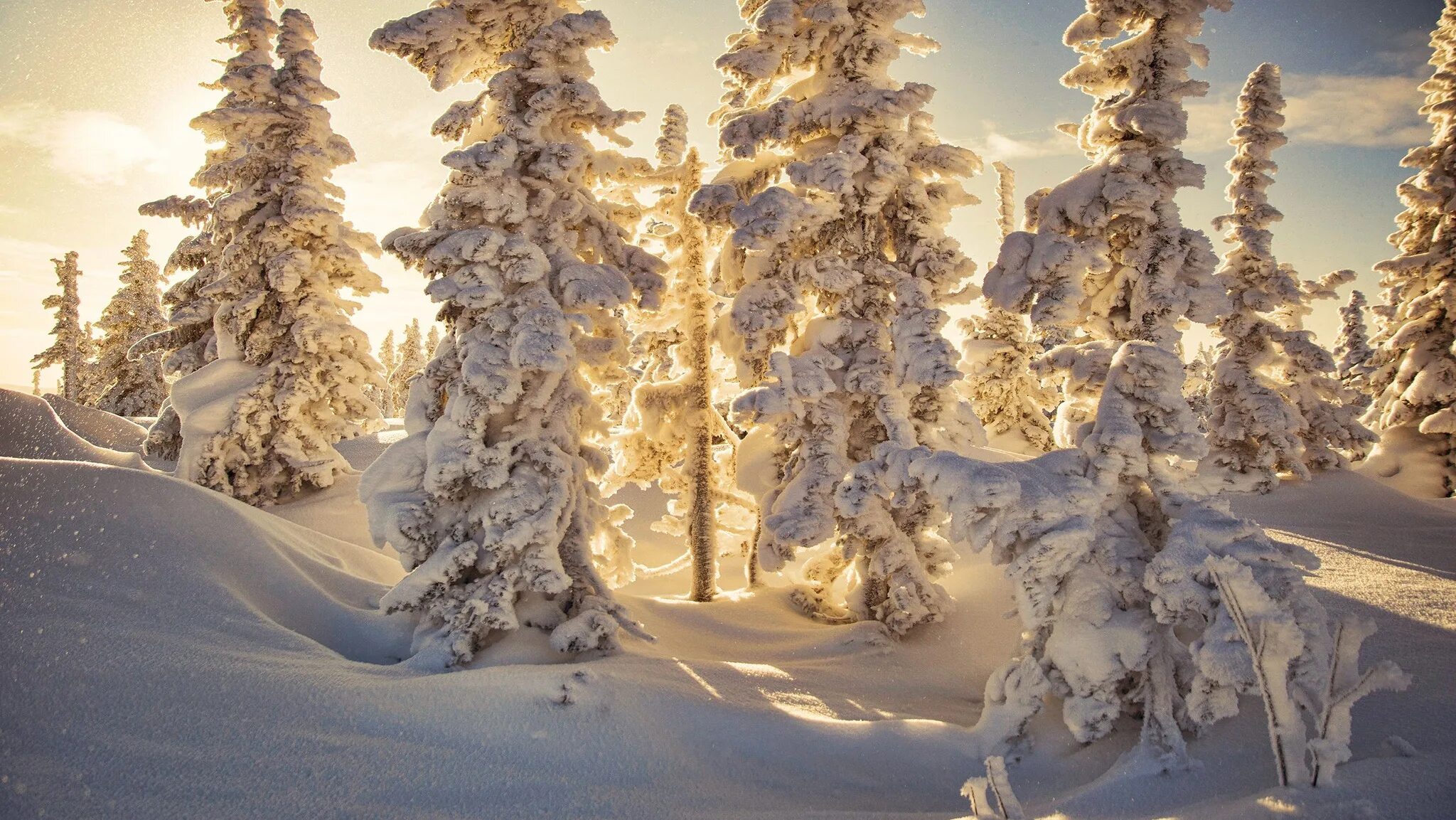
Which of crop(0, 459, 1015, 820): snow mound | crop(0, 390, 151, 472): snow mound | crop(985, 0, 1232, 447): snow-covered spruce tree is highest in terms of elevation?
crop(985, 0, 1232, 447): snow-covered spruce tree

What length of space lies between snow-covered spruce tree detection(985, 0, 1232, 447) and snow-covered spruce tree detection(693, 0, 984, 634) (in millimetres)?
2700

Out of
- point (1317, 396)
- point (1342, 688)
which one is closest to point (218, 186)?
point (1342, 688)

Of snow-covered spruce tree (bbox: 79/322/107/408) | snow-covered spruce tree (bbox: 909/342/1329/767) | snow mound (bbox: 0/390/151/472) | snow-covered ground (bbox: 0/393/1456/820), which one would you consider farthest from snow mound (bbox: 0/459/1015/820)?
snow-covered spruce tree (bbox: 79/322/107/408)

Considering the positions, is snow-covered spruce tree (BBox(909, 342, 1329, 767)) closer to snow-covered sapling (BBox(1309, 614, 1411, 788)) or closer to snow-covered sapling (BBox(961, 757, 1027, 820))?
snow-covered sapling (BBox(1309, 614, 1411, 788))

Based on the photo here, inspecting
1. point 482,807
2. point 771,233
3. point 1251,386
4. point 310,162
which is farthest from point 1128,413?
point 310,162

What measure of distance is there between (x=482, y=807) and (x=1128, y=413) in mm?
6854

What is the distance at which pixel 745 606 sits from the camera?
12320mm

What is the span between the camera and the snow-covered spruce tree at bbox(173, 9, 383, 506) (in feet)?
50.1

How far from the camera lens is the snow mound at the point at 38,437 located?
1129cm

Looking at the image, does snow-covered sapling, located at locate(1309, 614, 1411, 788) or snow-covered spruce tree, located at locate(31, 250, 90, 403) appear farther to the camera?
snow-covered spruce tree, located at locate(31, 250, 90, 403)

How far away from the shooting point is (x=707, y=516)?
12938 millimetres

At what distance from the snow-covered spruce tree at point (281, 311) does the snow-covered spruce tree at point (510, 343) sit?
7861 millimetres

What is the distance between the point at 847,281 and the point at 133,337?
3510 cm

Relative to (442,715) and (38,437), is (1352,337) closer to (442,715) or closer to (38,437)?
(442,715)
